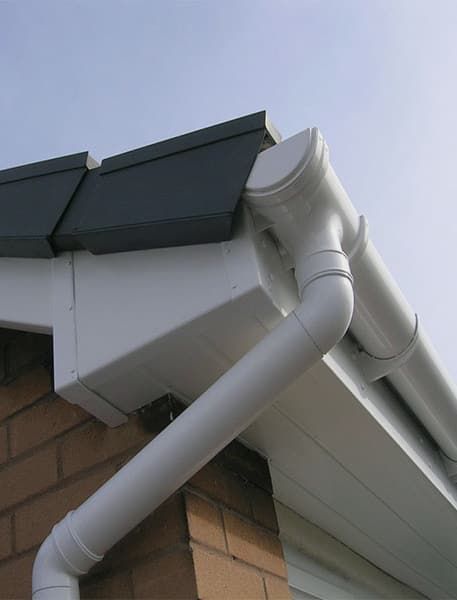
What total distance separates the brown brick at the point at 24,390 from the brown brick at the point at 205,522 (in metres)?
0.53

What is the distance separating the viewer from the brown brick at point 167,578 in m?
1.53

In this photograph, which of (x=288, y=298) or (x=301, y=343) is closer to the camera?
(x=301, y=343)

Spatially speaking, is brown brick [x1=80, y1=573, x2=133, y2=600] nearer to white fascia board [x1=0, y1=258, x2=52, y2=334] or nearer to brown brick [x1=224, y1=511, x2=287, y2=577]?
brown brick [x1=224, y1=511, x2=287, y2=577]

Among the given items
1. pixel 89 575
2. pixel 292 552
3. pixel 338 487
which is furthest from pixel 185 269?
pixel 292 552

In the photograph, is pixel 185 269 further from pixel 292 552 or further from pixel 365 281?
pixel 292 552

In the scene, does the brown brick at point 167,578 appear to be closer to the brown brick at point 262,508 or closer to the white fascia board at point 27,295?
the brown brick at point 262,508

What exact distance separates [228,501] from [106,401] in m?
0.38

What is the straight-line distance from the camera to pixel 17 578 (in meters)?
1.75

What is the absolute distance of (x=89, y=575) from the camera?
5.51 ft

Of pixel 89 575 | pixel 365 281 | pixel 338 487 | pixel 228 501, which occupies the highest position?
pixel 365 281

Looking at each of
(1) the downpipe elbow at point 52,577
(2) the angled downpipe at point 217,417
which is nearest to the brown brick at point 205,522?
(2) the angled downpipe at point 217,417

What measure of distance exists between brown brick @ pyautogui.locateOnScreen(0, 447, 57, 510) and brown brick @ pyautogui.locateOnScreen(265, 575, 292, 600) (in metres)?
0.55

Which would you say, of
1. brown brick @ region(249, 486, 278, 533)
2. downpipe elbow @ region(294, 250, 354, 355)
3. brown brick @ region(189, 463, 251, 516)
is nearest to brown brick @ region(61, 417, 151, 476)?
brown brick @ region(189, 463, 251, 516)

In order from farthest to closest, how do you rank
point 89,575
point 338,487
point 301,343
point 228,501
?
point 338,487
point 228,501
point 89,575
point 301,343
